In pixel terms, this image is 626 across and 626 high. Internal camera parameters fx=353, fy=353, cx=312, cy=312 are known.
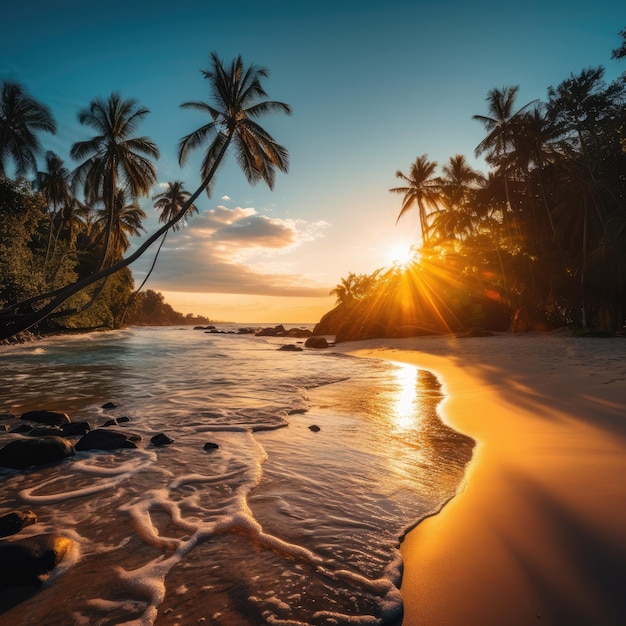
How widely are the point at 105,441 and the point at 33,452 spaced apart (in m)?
0.82

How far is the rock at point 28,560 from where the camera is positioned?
222 cm

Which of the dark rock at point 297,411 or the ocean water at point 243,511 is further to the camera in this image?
the dark rock at point 297,411

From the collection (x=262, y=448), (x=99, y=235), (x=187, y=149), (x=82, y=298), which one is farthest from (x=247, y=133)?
(x=99, y=235)

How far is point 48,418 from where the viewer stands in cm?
647

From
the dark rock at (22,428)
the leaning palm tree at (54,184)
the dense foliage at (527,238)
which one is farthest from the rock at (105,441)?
the leaning palm tree at (54,184)

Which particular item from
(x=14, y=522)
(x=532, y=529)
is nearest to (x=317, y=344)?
(x=14, y=522)

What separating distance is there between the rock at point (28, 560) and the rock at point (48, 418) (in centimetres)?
480

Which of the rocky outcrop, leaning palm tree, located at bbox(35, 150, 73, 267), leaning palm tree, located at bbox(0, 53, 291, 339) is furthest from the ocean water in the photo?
leaning palm tree, located at bbox(35, 150, 73, 267)

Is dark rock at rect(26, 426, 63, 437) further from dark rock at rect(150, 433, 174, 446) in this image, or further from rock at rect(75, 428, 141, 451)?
dark rock at rect(150, 433, 174, 446)

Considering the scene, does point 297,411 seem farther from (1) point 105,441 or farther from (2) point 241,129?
(2) point 241,129

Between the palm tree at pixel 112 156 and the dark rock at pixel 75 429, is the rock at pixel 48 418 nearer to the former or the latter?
the dark rock at pixel 75 429

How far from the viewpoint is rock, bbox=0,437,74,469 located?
4.30m

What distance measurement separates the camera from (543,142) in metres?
25.8

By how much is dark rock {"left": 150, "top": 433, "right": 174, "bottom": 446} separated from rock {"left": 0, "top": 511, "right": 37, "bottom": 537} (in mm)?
2114
